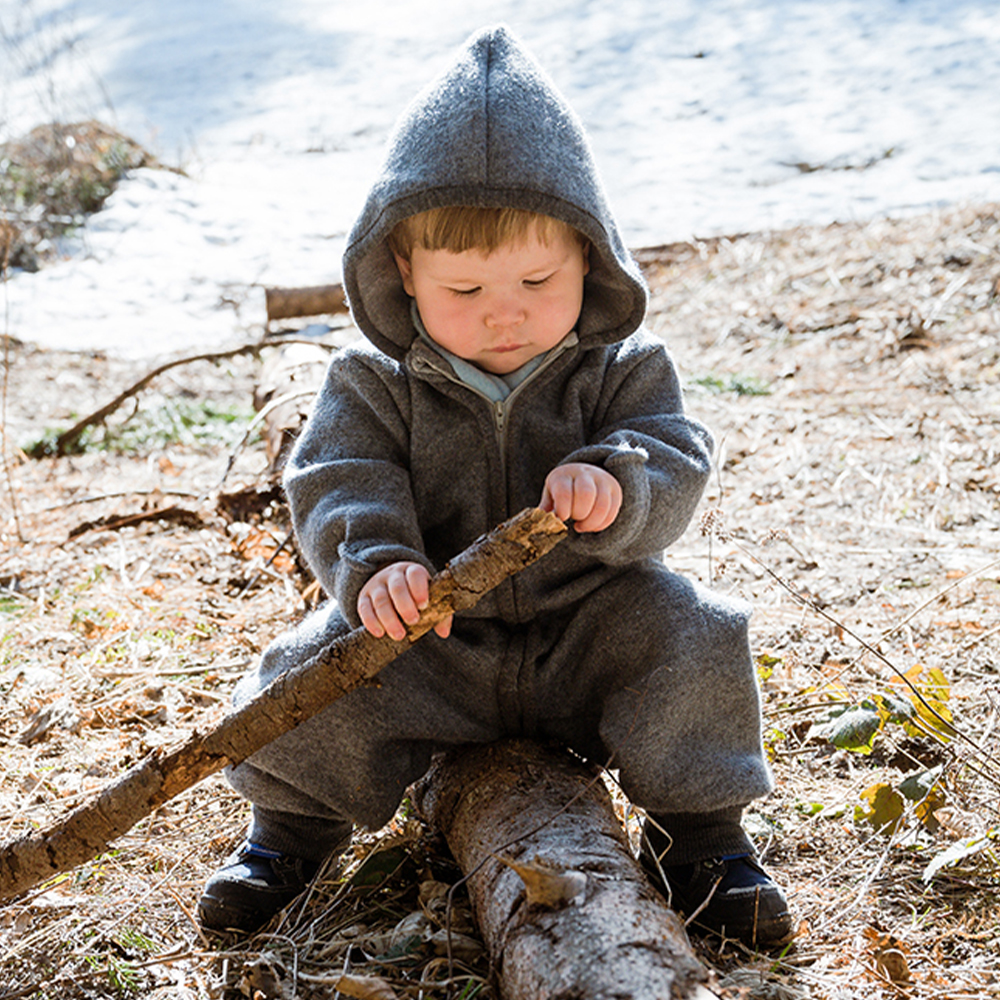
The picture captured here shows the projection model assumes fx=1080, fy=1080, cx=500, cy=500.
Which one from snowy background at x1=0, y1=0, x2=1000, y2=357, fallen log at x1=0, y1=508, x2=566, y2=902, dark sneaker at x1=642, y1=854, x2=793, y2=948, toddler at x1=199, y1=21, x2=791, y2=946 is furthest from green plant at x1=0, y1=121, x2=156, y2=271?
dark sneaker at x1=642, y1=854, x2=793, y2=948

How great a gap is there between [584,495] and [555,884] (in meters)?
0.65

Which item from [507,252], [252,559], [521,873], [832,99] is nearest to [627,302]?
[507,252]

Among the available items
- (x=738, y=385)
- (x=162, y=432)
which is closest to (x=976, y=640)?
(x=738, y=385)

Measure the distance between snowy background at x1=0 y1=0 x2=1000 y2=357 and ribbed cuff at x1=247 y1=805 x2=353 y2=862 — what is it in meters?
6.63

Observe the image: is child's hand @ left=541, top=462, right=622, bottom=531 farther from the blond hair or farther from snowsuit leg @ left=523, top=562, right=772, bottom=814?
the blond hair

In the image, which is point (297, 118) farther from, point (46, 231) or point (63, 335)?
point (63, 335)

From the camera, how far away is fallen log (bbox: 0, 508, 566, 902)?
1.92 m

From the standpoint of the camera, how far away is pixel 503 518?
2.29m

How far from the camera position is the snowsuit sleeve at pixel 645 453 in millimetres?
2016

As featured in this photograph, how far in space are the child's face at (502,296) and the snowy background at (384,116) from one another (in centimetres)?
650

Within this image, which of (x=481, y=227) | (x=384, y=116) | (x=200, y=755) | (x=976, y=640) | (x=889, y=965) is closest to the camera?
(x=889, y=965)

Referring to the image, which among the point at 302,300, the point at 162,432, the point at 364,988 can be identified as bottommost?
the point at 162,432

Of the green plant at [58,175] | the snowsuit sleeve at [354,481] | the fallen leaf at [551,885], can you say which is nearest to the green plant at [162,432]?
the snowsuit sleeve at [354,481]

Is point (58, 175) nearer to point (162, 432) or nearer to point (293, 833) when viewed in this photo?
point (162, 432)
